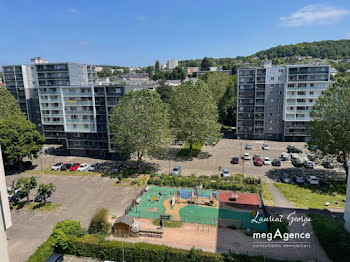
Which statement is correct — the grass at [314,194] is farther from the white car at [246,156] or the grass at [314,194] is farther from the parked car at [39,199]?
the parked car at [39,199]

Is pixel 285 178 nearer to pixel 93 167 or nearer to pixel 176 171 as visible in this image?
pixel 176 171

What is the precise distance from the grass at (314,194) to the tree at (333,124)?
12.8ft

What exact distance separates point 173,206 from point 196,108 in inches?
1061

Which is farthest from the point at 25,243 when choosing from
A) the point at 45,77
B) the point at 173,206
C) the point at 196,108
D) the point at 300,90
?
the point at 300,90

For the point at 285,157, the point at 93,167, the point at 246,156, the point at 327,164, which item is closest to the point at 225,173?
the point at 246,156

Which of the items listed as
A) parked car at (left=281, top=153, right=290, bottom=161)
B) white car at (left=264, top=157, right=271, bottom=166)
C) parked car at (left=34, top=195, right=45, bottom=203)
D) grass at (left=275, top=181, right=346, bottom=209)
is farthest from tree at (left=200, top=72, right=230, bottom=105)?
parked car at (left=34, top=195, right=45, bottom=203)

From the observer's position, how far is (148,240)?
29.8 meters

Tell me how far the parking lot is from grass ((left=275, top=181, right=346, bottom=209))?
23610 millimetres

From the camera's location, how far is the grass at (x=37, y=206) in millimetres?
38281

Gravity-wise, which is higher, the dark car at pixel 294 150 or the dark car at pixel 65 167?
the dark car at pixel 294 150

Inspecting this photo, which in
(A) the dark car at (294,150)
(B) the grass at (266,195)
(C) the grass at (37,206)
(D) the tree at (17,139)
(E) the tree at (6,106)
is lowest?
(C) the grass at (37,206)

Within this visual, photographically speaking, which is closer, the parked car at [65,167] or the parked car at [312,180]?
the parked car at [312,180]

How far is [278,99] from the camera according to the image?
70.8 metres

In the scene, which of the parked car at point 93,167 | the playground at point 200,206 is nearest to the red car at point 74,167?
the parked car at point 93,167
